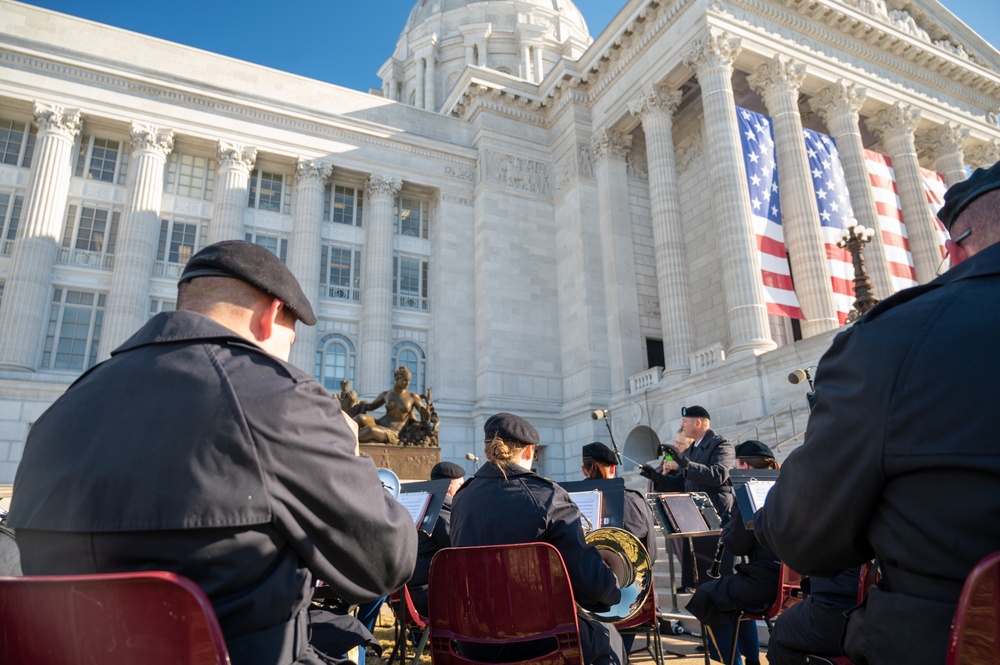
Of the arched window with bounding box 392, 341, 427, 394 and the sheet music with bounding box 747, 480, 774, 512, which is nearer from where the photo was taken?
the sheet music with bounding box 747, 480, 774, 512

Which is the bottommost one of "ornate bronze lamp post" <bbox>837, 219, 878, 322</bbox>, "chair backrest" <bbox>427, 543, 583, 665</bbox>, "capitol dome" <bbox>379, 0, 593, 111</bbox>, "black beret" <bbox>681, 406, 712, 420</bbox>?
"chair backrest" <bbox>427, 543, 583, 665</bbox>

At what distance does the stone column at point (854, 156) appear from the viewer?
21.4 meters

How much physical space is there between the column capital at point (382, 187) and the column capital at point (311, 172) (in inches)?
68.7

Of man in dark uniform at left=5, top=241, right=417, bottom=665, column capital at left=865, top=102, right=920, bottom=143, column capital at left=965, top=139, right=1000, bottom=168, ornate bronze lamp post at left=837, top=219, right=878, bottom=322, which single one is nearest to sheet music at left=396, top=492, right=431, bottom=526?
man in dark uniform at left=5, top=241, right=417, bottom=665

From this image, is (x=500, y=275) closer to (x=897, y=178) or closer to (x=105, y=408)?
(x=897, y=178)

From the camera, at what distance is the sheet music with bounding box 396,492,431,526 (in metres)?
5.25

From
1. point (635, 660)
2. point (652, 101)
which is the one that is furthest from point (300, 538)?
point (652, 101)

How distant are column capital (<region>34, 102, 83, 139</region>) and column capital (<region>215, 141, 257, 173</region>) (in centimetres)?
458

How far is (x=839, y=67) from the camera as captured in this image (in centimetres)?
2348

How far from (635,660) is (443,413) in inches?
720

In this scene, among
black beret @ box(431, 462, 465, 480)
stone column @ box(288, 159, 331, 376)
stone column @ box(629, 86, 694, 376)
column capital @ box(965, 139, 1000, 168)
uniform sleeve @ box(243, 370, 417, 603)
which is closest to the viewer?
uniform sleeve @ box(243, 370, 417, 603)

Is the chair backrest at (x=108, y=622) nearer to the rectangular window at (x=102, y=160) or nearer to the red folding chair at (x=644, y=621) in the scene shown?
the red folding chair at (x=644, y=621)

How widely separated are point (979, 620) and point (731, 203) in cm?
2031

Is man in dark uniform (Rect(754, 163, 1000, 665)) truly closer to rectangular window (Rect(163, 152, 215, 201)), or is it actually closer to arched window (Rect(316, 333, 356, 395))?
arched window (Rect(316, 333, 356, 395))
